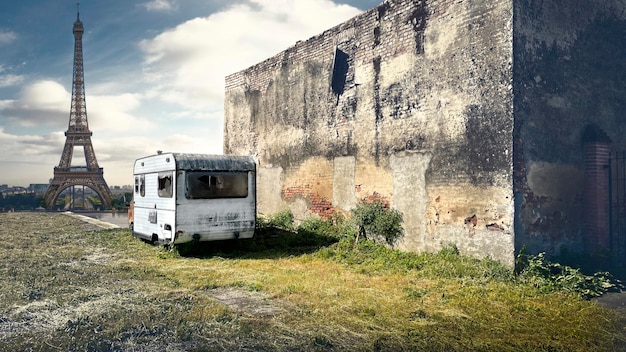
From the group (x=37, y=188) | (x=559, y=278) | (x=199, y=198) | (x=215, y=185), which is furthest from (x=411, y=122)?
(x=37, y=188)

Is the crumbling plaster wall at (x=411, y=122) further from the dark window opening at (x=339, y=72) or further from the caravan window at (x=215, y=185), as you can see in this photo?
the caravan window at (x=215, y=185)

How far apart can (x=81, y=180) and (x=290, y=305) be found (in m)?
41.7

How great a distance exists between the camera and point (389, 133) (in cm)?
973

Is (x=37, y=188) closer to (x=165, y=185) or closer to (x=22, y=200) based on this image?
(x=22, y=200)

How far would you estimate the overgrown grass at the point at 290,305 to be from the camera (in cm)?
447

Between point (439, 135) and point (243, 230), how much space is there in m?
4.89

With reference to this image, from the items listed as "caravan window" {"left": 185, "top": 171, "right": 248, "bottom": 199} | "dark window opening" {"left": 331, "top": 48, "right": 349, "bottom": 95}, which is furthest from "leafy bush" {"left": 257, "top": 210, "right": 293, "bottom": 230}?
"dark window opening" {"left": 331, "top": 48, "right": 349, "bottom": 95}

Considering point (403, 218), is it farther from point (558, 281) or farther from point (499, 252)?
point (558, 281)

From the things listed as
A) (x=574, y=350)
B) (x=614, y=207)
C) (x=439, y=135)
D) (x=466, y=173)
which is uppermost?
(x=439, y=135)

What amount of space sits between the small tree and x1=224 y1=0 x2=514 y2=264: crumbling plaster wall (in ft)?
0.66

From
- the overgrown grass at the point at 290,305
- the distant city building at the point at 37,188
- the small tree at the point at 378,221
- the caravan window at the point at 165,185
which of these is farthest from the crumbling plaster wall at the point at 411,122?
the distant city building at the point at 37,188

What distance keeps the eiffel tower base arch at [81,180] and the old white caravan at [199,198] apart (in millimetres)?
32977

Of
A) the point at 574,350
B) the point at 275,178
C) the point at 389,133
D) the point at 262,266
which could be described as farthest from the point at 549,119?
the point at 275,178

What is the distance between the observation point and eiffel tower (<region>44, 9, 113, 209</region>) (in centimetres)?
4084
